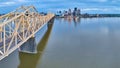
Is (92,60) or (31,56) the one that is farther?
(31,56)

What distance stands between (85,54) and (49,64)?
4.67 meters

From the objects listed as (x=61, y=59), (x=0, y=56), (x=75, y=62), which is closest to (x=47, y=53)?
(x=61, y=59)

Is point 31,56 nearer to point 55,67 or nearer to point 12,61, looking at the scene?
point 12,61

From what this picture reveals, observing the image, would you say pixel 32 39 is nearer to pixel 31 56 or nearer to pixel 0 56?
pixel 31 56

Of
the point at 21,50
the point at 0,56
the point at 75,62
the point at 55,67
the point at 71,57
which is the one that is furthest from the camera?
the point at 21,50

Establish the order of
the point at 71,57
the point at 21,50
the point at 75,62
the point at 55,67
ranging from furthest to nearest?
the point at 21,50 → the point at 71,57 → the point at 75,62 → the point at 55,67

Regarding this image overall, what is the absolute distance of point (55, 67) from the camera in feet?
63.9

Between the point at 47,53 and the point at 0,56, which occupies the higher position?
the point at 0,56

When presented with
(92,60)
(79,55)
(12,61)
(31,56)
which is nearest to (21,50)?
(31,56)

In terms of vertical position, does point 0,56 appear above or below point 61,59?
above

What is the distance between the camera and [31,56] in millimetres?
24234

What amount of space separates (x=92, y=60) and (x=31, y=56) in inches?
223

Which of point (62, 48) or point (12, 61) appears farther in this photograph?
point (62, 48)

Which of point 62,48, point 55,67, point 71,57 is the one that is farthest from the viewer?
point 62,48
